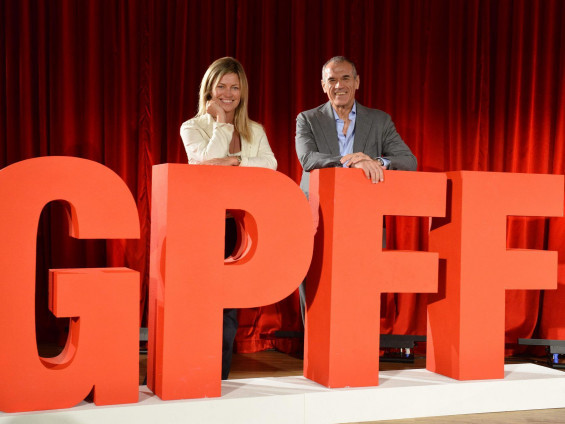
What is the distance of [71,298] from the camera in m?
2.19

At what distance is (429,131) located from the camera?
13.6 feet

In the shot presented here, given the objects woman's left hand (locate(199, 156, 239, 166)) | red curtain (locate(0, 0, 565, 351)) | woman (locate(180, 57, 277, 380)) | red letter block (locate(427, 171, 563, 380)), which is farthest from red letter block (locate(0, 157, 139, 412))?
red curtain (locate(0, 0, 565, 351))

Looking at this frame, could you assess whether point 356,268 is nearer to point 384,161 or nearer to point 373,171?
Result: point 373,171

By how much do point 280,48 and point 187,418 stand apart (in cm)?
252

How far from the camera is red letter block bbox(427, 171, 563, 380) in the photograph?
267 cm

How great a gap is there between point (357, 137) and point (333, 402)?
1245 mm

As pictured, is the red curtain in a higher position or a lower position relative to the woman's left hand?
higher

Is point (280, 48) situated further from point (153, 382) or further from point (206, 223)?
point (153, 382)

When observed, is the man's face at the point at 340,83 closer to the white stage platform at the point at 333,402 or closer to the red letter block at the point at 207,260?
the red letter block at the point at 207,260

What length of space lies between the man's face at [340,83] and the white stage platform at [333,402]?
1257mm

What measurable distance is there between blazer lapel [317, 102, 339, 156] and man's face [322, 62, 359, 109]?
6 cm

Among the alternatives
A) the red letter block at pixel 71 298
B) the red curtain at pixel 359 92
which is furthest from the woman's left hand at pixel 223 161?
the red curtain at pixel 359 92

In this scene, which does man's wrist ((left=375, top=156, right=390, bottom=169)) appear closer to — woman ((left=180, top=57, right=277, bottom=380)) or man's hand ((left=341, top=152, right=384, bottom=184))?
man's hand ((left=341, top=152, right=384, bottom=184))

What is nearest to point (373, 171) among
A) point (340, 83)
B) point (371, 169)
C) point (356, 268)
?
point (371, 169)
